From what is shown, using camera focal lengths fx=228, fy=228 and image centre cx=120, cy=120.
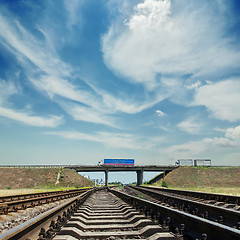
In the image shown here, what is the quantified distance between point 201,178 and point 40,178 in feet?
143

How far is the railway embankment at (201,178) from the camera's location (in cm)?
5859

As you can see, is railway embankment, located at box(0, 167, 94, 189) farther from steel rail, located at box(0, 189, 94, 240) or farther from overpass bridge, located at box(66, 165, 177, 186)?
steel rail, located at box(0, 189, 94, 240)

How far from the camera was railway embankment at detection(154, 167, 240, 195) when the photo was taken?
58594mm

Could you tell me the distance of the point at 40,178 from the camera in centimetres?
5962

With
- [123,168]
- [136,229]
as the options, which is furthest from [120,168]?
[136,229]

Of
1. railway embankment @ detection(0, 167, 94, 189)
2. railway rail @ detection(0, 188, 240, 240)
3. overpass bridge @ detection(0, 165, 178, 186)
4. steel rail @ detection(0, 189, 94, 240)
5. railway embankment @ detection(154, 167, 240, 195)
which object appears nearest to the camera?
steel rail @ detection(0, 189, 94, 240)

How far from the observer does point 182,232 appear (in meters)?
3.98

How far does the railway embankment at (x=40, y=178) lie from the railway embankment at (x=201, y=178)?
22.0 m

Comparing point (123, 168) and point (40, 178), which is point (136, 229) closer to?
point (40, 178)

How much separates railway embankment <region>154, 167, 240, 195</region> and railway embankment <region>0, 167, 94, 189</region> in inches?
867

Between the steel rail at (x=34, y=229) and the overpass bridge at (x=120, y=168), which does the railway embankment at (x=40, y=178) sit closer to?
the overpass bridge at (x=120, y=168)

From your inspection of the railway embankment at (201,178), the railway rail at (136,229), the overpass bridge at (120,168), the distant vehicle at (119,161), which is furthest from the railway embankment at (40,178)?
the railway rail at (136,229)

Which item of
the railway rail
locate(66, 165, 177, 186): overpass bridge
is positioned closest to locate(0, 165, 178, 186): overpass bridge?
locate(66, 165, 177, 186): overpass bridge

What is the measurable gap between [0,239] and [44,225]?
1.93 meters
